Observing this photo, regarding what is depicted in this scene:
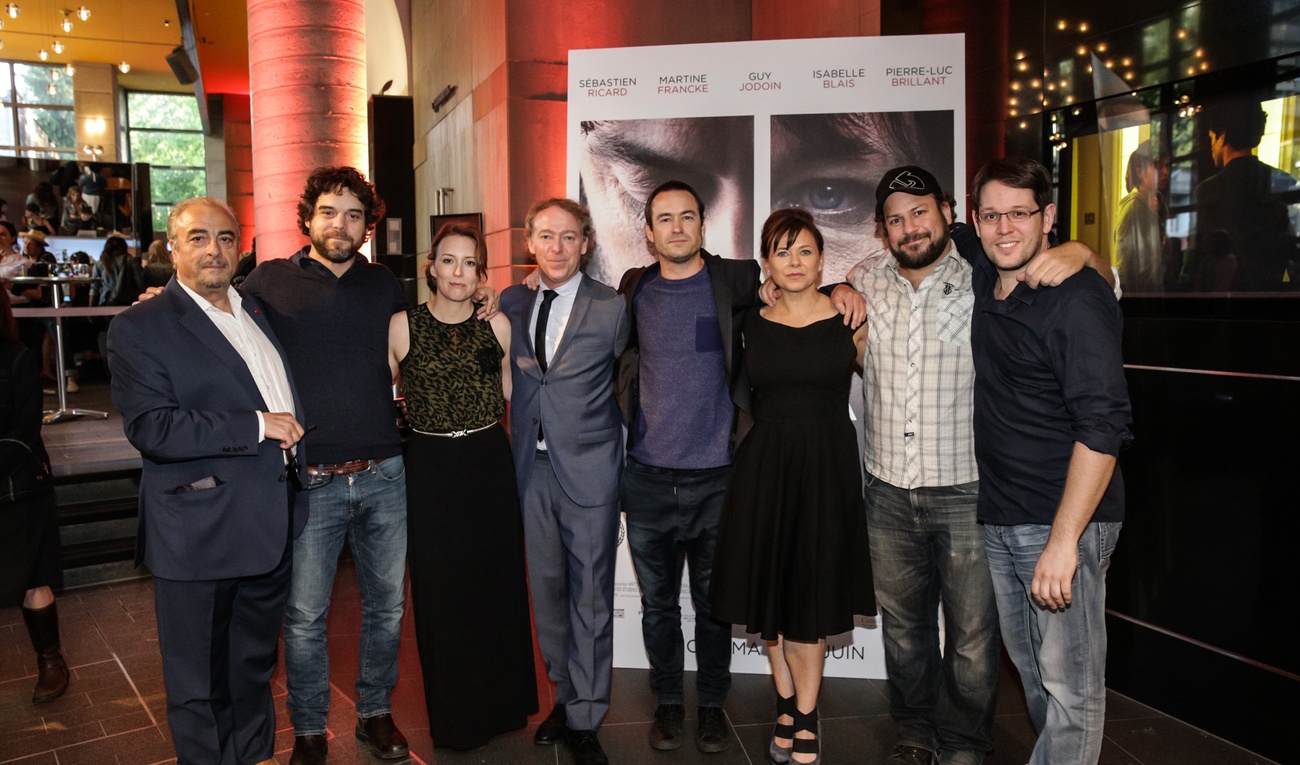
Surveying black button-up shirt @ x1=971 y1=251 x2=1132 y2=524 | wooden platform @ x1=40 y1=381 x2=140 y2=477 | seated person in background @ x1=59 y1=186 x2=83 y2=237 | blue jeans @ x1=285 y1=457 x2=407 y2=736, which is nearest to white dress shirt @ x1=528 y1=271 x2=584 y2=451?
blue jeans @ x1=285 y1=457 x2=407 y2=736

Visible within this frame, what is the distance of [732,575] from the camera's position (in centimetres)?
291

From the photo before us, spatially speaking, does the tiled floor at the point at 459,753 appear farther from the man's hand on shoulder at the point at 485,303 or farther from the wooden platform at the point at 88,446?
the wooden platform at the point at 88,446

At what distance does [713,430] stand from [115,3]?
55.8 feet

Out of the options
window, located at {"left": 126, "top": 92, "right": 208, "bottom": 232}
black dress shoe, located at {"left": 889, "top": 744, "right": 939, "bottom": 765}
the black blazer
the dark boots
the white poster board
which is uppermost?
window, located at {"left": 126, "top": 92, "right": 208, "bottom": 232}

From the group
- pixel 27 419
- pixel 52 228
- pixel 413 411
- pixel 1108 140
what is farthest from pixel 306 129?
pixel 52 228

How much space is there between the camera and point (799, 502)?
2.84 metres

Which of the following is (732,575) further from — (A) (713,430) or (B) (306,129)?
(B) (306,129)

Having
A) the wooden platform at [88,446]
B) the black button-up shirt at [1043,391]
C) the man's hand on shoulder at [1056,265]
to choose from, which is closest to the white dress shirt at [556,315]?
the black button-up shirt at [1043,391]

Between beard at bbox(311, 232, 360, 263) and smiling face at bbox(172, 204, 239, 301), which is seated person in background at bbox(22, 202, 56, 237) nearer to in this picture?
beard at bbox(311, 232, 360, 263)

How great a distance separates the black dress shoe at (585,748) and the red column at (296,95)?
21.6ft

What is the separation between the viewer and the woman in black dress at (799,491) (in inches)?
111

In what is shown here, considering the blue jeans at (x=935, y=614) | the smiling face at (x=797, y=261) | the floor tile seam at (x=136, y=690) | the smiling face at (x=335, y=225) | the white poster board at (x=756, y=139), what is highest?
the white poster board at (x=756, y=139)

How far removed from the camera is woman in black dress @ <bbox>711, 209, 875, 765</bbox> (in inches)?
111

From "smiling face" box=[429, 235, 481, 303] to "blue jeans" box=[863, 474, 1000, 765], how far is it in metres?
1.53
